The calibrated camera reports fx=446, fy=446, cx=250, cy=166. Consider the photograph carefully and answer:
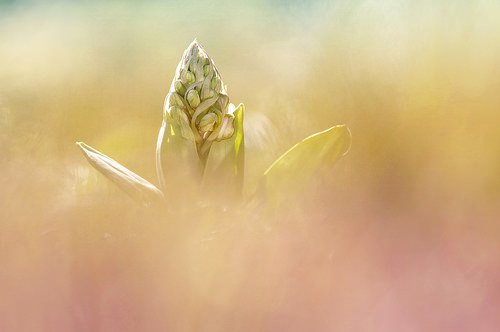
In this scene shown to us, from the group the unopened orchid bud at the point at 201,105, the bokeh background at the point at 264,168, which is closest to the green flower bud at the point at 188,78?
the unopened orchid bud at the point at 201,105

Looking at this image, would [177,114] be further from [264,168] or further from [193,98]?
[264,168]


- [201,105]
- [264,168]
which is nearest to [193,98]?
[201,105]

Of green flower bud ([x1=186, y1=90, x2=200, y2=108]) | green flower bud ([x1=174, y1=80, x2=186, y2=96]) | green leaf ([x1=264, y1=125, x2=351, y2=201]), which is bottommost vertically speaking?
green leaf ([x1=264, y1=125, x2=351, y2=201])

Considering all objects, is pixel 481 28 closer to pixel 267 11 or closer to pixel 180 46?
pixel 267 11

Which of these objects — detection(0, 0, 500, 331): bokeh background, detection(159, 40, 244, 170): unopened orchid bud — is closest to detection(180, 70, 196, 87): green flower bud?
detection(159, 40, 244, 170): unopened orchid bud

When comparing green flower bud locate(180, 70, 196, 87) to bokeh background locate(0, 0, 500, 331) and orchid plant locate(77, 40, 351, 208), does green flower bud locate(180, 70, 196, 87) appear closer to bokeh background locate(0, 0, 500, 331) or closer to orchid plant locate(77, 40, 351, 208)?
orchid plant locate(77, 40, 351, 208)

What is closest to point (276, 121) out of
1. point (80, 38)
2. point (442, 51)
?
point (442, 51)
